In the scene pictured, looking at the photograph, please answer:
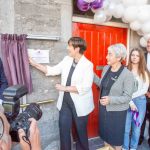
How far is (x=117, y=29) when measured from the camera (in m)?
4.23

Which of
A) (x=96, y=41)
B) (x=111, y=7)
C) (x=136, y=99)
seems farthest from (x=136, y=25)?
(x=136, y=99)

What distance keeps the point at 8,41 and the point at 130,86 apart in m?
1.49

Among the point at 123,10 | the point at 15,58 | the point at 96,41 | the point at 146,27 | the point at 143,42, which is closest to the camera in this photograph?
the point at 15,58

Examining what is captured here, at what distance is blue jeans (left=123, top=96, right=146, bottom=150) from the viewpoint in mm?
3666

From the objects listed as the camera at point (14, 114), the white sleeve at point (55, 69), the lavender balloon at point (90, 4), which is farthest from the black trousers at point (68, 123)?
the camera at point (14, 114)

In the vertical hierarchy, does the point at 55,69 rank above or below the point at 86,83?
above

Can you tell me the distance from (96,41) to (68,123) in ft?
4.66

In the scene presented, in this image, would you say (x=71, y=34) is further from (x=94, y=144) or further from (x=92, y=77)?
(x=94, y=144)

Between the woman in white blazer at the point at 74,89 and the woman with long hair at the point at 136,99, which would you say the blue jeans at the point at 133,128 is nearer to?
the woman with long hair at the point at 136,99

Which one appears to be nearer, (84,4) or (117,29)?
(84,4)

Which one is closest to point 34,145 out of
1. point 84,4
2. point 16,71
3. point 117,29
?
point 16,71

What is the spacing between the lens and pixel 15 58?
288 centimetres

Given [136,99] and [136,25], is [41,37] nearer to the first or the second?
[136,25]

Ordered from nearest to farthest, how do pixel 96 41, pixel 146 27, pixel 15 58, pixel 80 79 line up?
pixel 15 58 → pixel 80 79 → pixel 146 27 → pixel 96 41
